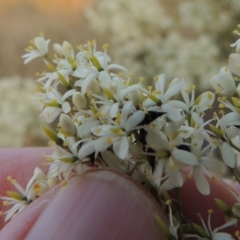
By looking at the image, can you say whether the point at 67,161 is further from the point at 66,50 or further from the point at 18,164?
the point at 18,164

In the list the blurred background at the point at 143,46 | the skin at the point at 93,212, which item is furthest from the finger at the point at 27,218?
the blurred background at the point at 143,46

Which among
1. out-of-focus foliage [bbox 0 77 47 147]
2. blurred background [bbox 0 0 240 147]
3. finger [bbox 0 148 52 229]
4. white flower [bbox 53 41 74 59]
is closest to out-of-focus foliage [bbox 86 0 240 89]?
blurred background [bbox 0 0 240 147]

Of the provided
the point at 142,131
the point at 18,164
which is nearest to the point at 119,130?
the point at 142,131

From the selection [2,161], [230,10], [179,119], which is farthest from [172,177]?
[230,10]

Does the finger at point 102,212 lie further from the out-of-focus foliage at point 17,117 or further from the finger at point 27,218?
the out-of-focus foliage at point 17,117

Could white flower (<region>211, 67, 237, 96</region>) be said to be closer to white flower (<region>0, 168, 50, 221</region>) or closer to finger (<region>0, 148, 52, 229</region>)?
white flower (<region>0, 168, 50, 221</region>)

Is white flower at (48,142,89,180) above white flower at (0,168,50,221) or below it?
above

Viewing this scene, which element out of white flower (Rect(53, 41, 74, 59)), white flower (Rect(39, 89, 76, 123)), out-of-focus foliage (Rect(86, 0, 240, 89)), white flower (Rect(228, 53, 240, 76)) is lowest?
out-of-focus foliage (Rect(86, 0, 240, 89))
